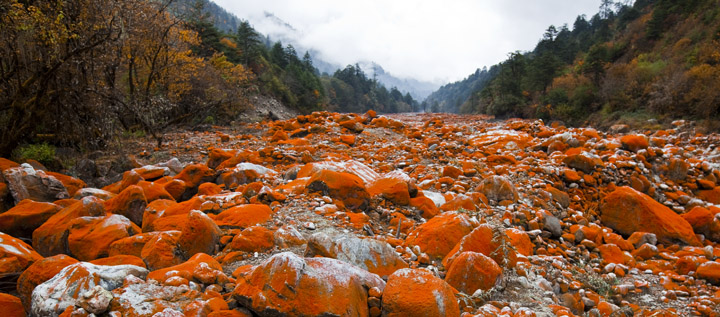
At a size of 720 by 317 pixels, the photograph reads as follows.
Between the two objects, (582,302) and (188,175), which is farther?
(188,175)

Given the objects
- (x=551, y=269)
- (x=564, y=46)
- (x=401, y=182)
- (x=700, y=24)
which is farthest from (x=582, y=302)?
(x=564, y=46)

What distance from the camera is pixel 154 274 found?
269 centimetres

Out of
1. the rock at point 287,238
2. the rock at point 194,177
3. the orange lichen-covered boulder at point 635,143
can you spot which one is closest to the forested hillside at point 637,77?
the orange lichen-covered boulder at point 635,143

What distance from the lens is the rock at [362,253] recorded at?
3.23 metres

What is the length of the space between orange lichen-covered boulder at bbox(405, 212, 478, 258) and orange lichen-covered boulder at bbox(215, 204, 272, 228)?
6.21 feet

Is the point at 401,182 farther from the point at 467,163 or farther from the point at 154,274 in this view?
the point at 154,274

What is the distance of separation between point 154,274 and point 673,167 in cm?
972

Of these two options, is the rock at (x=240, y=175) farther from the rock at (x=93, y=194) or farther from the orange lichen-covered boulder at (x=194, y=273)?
the orange lichen-covered boulder at (x=194, y=273)

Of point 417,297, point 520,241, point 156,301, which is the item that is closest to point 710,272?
point 520,241

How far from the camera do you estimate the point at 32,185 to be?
5570 millimetres

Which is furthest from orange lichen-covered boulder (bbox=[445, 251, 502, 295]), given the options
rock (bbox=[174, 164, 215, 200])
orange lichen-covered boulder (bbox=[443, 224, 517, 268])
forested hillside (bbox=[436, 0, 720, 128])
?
forested hillside (bbox=[436, 0, 720, 128])

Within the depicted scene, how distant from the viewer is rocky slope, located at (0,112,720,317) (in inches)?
94.2

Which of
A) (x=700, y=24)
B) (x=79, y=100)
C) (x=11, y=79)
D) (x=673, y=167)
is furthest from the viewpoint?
(x=700, y=24)

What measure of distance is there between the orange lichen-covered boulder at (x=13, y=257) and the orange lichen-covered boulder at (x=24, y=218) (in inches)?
55.7
